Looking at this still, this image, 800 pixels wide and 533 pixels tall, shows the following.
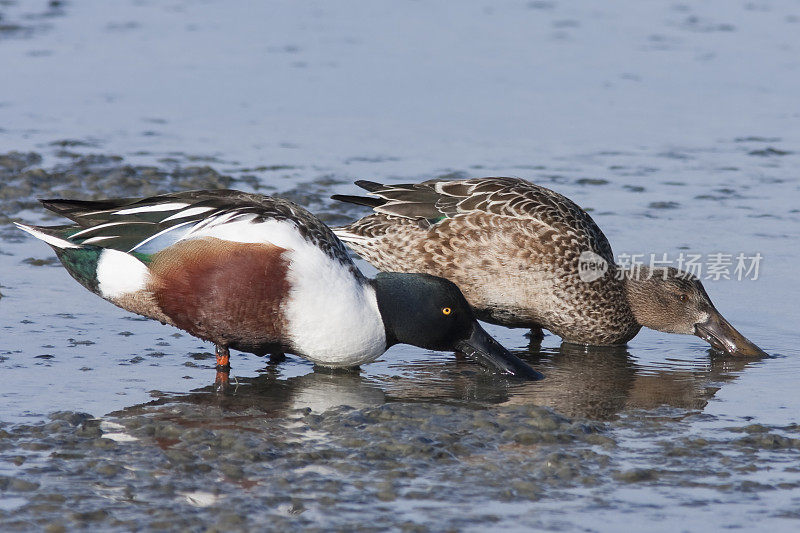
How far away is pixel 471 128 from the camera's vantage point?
952 centimetres

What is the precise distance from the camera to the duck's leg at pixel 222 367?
210 inches

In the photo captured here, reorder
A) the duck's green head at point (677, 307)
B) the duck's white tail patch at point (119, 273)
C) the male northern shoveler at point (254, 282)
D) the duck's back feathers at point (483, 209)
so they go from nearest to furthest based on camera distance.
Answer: the male northern shoveler at point (254, 282), the duck's white tail patch at point (119, 273), the duck's green head at point (677, 307), the duck's back feathers at point (483, 209)

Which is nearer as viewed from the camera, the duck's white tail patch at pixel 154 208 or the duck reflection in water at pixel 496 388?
the duck reflection in water at pixel 496 388

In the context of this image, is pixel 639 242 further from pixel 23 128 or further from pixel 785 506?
pixel 23 128

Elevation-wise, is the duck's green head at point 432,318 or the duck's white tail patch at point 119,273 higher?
the duck's white tail patch at point 119,273

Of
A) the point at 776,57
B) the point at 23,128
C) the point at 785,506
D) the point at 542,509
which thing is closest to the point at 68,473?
the point at 542,509

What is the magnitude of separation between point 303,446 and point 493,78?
6665 mm

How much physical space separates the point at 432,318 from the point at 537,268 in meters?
0.92

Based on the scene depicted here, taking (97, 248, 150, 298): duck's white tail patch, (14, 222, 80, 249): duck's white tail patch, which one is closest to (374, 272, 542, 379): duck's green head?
(97, 248, 150, 298): duck's white tail patch

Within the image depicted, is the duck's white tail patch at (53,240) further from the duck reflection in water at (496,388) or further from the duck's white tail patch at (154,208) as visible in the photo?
the duck reflection in water at (496,388)

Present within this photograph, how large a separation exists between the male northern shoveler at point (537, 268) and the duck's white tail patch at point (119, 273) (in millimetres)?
1504

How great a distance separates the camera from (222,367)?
17.7 feet

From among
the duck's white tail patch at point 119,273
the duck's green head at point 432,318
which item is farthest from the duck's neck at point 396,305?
the duck's white tail patch at point 119,273

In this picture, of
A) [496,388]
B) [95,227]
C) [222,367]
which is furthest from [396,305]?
[95,227]
